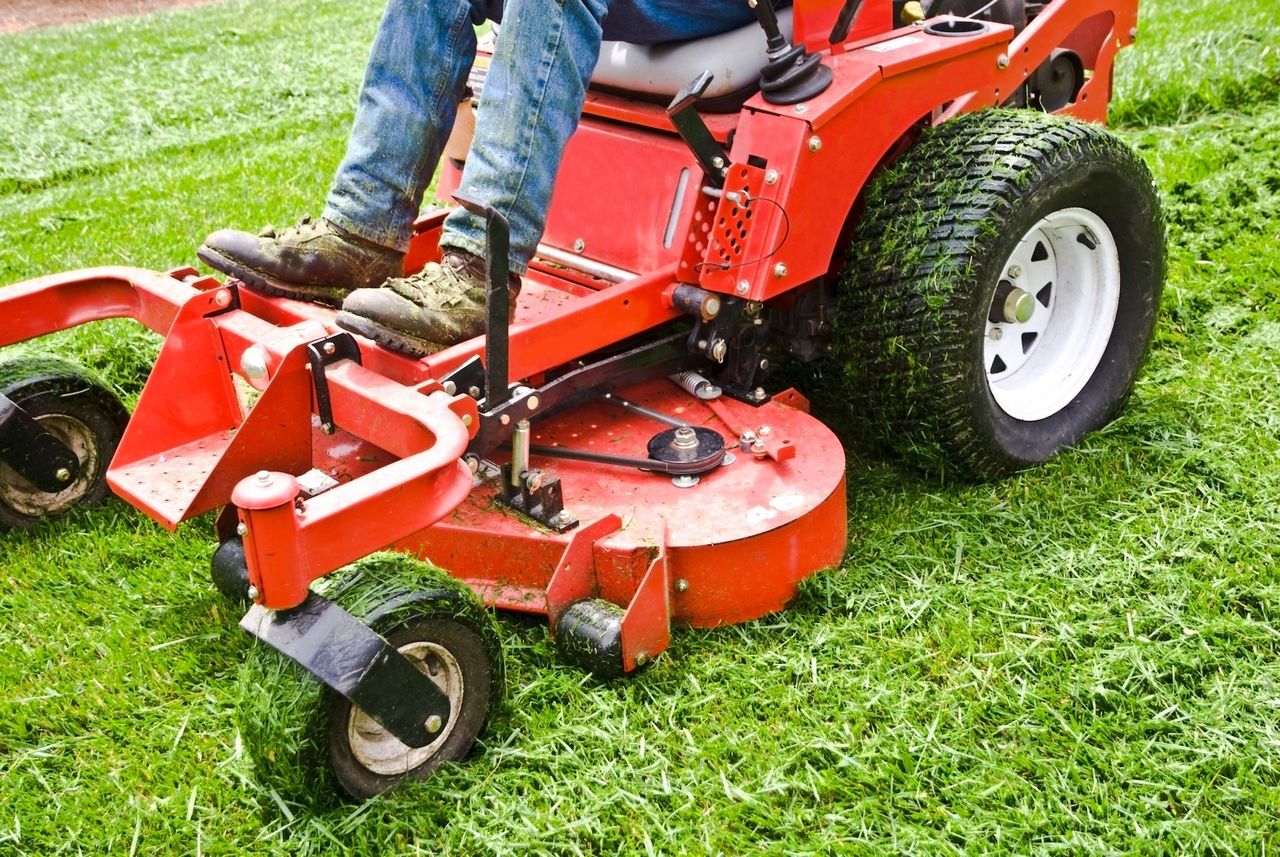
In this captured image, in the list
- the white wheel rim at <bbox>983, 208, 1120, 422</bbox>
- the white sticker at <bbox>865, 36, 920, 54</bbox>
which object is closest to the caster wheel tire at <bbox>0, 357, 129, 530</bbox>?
the white sticker at <bbox>865, 36, 920, 54</bbox>

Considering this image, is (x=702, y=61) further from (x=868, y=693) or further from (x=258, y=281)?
(x=868, y=693)

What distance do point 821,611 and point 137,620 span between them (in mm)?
1340

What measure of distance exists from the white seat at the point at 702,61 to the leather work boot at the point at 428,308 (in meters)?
0.61

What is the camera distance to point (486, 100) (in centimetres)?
243

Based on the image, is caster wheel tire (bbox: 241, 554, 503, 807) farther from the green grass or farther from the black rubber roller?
the black rubber roller

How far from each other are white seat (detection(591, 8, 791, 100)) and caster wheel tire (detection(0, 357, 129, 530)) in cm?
129

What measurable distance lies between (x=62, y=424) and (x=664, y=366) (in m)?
1.30

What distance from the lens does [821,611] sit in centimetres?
257

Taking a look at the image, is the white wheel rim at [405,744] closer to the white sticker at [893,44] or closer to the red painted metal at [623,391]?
the red painted metal at [623,391]

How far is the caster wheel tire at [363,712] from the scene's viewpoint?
6.52 ft

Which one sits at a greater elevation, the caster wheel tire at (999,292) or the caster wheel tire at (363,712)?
the caster wheel tire at (999,292)

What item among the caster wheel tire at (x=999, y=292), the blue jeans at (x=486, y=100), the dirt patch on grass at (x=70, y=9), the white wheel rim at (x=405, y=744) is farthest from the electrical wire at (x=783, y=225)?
the dirt patch on grass at (x=70, y=9)

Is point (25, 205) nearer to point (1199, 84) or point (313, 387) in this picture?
point (313, 387)

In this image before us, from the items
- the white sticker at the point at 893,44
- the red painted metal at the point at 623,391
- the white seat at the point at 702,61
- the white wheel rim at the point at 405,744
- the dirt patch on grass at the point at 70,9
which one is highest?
the white sticker at the point at 893,44
